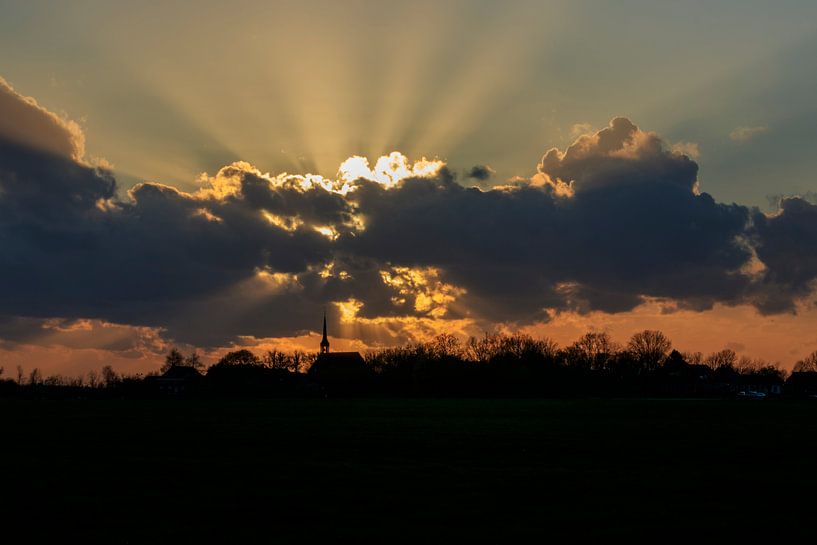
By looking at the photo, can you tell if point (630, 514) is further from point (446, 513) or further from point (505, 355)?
point (505, 355)

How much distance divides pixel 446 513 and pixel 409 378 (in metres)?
140

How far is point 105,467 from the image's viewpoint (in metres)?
25.5

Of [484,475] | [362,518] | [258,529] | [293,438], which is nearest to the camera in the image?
[258,529]

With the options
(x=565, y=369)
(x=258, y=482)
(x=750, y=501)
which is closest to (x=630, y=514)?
(x=750, y=501)

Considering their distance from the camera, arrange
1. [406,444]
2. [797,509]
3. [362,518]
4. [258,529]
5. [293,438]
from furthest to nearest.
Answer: [293,438]
[406,444]
[797,509]
[362,518]
[258,529]

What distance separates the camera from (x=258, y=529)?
49.5ft

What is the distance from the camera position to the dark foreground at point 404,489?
49.3 feet

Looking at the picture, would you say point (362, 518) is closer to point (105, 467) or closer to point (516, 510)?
point (516, 510)

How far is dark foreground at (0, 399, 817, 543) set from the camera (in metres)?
15.0

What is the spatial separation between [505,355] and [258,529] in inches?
6903

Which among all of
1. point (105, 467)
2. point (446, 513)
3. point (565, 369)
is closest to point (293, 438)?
point (105, 467)

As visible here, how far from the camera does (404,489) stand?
2016 centimetres

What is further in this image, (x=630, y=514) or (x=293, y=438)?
(x=293, y=438)

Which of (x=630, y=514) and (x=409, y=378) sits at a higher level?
(x=409, y=378)
